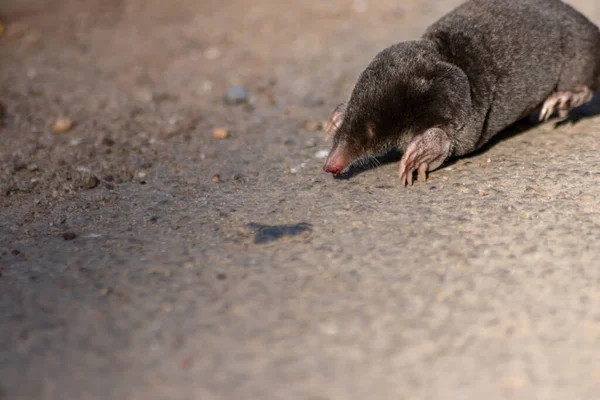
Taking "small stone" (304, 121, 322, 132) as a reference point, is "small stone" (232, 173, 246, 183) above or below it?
below

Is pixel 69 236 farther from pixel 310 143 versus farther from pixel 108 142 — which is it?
pixel 310 143

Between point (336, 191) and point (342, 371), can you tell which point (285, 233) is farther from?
point (342, 371)

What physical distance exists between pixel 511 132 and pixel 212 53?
8.39 feet

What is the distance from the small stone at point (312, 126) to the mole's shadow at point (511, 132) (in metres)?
0.55

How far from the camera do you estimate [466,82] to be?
3.16 metres

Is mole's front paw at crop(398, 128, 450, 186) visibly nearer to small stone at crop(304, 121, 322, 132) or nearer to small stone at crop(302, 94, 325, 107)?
small stone at crop(304, 121, 322, 132)

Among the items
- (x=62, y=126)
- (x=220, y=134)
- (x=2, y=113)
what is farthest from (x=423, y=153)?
(x=2, y=113)

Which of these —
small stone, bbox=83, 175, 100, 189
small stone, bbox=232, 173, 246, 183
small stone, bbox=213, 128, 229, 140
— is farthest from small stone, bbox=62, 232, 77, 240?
small stone, bbox=213, 128, 229, 140

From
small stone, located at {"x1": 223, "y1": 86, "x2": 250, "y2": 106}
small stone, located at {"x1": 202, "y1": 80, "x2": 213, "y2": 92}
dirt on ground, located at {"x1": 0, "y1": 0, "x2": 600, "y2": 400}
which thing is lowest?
dirt on ground, located at {"x1": 0, "y1": 0, "x2": 600, "y2": 400}

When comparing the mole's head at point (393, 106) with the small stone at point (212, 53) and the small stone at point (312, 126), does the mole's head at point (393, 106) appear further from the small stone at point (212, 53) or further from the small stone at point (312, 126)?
the small stone at point (212, 53)

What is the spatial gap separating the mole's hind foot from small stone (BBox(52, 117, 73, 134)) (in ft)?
9.13

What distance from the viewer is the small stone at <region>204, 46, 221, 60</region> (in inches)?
206

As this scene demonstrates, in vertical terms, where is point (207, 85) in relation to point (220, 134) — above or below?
above

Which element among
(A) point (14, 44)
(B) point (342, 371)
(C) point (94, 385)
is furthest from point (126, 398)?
(A) point (14, 44)
